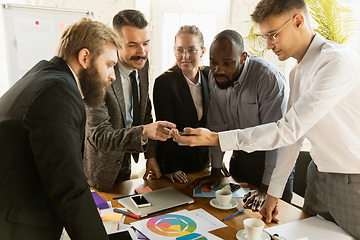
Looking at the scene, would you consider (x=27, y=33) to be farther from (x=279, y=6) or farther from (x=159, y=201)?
(x=279, y=6)

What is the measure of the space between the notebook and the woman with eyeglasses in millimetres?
362

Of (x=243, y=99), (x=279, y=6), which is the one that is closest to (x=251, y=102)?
(x=243, y=99)

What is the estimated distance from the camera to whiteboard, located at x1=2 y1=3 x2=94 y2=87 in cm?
286

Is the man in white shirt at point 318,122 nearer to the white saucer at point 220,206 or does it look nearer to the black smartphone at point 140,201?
the white saucer at point 220,206

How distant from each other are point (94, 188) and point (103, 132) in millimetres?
332

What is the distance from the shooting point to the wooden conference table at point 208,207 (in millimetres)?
1249

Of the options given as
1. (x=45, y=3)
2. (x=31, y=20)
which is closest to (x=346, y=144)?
(x=31, y=20)

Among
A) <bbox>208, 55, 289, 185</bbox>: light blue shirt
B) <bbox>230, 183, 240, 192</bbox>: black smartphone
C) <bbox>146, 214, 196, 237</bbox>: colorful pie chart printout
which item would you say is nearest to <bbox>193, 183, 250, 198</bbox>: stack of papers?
<bbox>230, 183, 240, 192</bbox>: black smartphone

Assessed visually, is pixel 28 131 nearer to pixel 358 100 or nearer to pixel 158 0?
pixel 358 100

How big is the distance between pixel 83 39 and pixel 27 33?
2241mm

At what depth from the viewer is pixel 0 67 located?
3088 millimetres

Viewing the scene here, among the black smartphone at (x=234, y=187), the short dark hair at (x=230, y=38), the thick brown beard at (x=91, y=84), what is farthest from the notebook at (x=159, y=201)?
the short dark hair at (x=230, y=38)

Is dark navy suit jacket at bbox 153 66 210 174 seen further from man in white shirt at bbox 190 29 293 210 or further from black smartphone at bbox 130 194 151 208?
black smartphone at bbox 130 194 151 208

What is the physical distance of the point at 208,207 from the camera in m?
1.42
